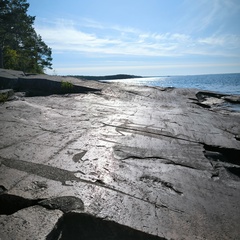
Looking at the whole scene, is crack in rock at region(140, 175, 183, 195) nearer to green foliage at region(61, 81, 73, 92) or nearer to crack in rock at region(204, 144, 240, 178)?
crack in rock at region(204, 144, 240, 178)

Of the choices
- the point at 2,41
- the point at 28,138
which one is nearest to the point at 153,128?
the point at 28,138

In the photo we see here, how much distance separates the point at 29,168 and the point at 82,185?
64cm

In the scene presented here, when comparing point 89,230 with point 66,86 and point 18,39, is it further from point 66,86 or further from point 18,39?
point 18,39

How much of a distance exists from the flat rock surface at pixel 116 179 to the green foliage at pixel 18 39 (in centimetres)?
1670

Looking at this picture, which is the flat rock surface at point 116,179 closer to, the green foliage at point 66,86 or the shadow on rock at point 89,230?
the shadow on rock at point 89,230

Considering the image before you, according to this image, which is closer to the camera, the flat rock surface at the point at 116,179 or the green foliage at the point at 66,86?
the flat rock surface at the point at 116,179

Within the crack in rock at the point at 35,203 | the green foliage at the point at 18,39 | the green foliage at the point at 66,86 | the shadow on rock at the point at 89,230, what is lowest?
the shadow on rock at the point at 89,230

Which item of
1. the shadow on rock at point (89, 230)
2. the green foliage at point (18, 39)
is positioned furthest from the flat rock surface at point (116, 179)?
the green foliage at point (18, 39)

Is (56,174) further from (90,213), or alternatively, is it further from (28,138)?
(28,138)

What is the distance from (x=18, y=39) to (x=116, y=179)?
87.4 feet

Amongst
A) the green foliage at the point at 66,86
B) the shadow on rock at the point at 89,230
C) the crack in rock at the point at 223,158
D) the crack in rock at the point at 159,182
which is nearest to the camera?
the shadow on rock at the point at 89,230

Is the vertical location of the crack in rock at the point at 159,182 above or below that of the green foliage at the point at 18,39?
below

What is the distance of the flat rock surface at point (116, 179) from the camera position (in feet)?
4.49

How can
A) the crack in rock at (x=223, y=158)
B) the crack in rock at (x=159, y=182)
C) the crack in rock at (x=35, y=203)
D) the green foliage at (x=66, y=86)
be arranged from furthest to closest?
the green foliage at (x=66, y=86) < the crack in rock at (x=223, y=158) < the crack in rock at (x=159, y=182) < the crack in rock at (x=35, y=203)
